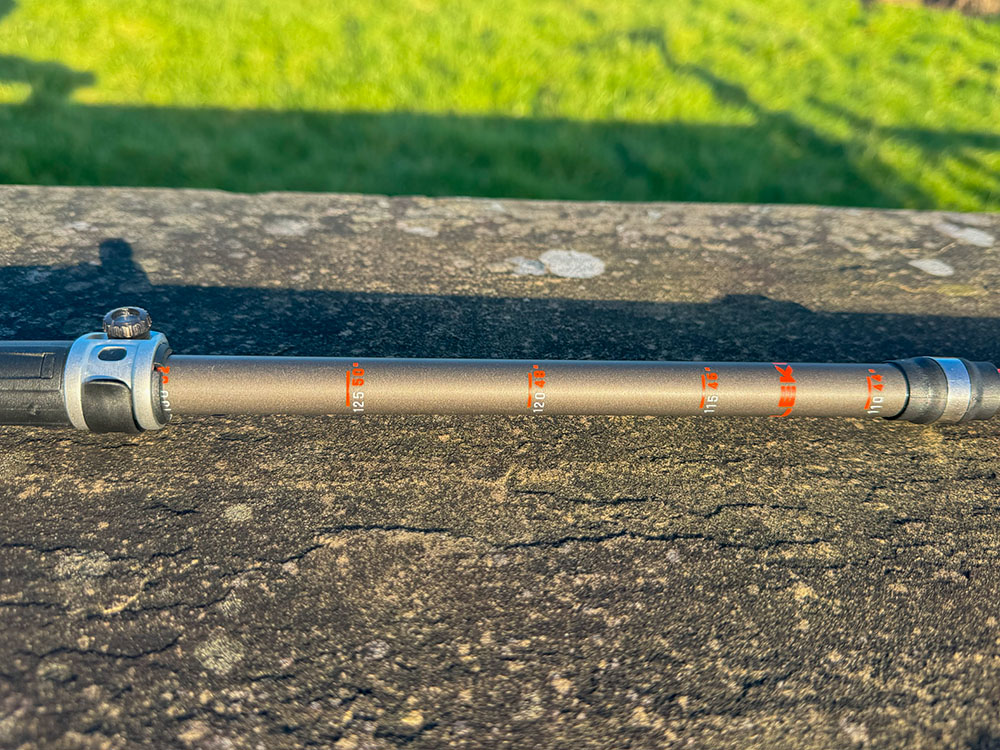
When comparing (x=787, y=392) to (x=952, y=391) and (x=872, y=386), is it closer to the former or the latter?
(x=872, y=386)

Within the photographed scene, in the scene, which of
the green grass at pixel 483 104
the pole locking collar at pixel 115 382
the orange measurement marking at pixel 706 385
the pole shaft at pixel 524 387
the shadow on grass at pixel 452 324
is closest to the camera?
the pole locking collar at pixel 115 382

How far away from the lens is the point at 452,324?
95.6 inches

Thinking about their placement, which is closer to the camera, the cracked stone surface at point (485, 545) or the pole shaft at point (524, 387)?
the cracked stone surface at point (485, 545)

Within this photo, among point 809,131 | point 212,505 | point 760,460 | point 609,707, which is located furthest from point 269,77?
point 609,707

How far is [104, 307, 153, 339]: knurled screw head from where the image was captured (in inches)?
69.9

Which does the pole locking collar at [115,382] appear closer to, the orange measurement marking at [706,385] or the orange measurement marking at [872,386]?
the orange measurement marking at [706,385]

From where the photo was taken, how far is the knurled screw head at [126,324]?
1.78 m

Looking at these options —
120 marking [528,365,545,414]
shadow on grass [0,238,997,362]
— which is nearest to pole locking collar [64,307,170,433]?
shadow on grass [0,238,997,362]

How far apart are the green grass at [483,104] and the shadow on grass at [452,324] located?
2117mm

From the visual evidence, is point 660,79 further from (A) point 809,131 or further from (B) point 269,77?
(B) point 269,77

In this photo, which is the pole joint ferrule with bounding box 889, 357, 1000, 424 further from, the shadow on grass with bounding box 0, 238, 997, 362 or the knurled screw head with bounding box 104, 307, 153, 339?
the knurled screw head with bounding box 104, 307, 153, 339

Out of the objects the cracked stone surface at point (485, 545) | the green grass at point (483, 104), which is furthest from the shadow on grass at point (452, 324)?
the green grass at point (483, 104)

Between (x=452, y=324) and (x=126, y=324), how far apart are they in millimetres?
1030

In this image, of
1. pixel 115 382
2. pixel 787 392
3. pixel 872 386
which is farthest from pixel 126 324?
pixel 872 386
